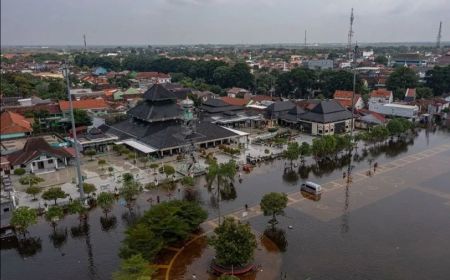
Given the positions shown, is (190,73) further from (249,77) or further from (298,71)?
(298,71)

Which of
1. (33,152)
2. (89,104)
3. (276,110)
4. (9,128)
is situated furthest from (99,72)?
(9,128)

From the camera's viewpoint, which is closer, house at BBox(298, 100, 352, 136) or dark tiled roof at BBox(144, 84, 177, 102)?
dark tiled roof at BBox(144, 84, 177, 102)

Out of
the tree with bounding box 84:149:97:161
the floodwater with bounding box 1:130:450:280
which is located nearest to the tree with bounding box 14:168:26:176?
the tree with bounding box 84:149:97:161

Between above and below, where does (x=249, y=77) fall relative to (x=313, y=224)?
above

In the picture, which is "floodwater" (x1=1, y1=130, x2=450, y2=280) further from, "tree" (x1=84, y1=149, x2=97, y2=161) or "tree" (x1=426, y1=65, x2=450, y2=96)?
"tree" (x1=426, y1=65, x2=450, y2=96)

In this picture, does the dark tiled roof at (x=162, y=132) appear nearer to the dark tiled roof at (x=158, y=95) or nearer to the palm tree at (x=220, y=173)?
the dark tiled roof at (x=158, y=95)

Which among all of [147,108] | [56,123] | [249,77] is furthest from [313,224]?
[249,77]

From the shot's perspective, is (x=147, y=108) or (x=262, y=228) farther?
(x=147, y=108)

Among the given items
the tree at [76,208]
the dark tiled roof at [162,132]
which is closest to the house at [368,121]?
the dark tiled roof at [162,132]
